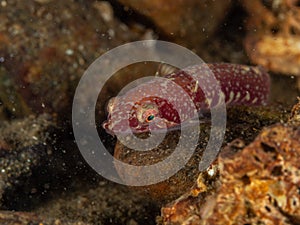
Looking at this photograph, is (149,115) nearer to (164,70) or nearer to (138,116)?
(138,116)

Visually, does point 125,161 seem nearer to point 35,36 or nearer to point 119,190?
point 119,190

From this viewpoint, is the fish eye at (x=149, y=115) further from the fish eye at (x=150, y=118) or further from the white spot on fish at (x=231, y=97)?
the white spot on fish at (x=231, y=97)

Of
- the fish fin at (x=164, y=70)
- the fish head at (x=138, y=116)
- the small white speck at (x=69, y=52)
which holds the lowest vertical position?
the small white speck at (x=69, y=52)

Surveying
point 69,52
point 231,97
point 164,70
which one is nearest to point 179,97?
point 231,97

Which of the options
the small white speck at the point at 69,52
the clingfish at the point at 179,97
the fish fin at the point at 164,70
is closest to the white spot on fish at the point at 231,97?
the clingfish at the point at 179,97

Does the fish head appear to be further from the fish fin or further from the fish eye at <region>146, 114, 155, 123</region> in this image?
the fish fin

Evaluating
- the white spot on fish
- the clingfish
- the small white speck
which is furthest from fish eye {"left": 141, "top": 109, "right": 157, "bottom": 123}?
the small white speck

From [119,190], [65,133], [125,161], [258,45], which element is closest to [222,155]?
[125,161]

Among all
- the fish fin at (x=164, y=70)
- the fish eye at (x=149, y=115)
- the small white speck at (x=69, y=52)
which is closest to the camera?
the fish eye at (x=149, y=115)
